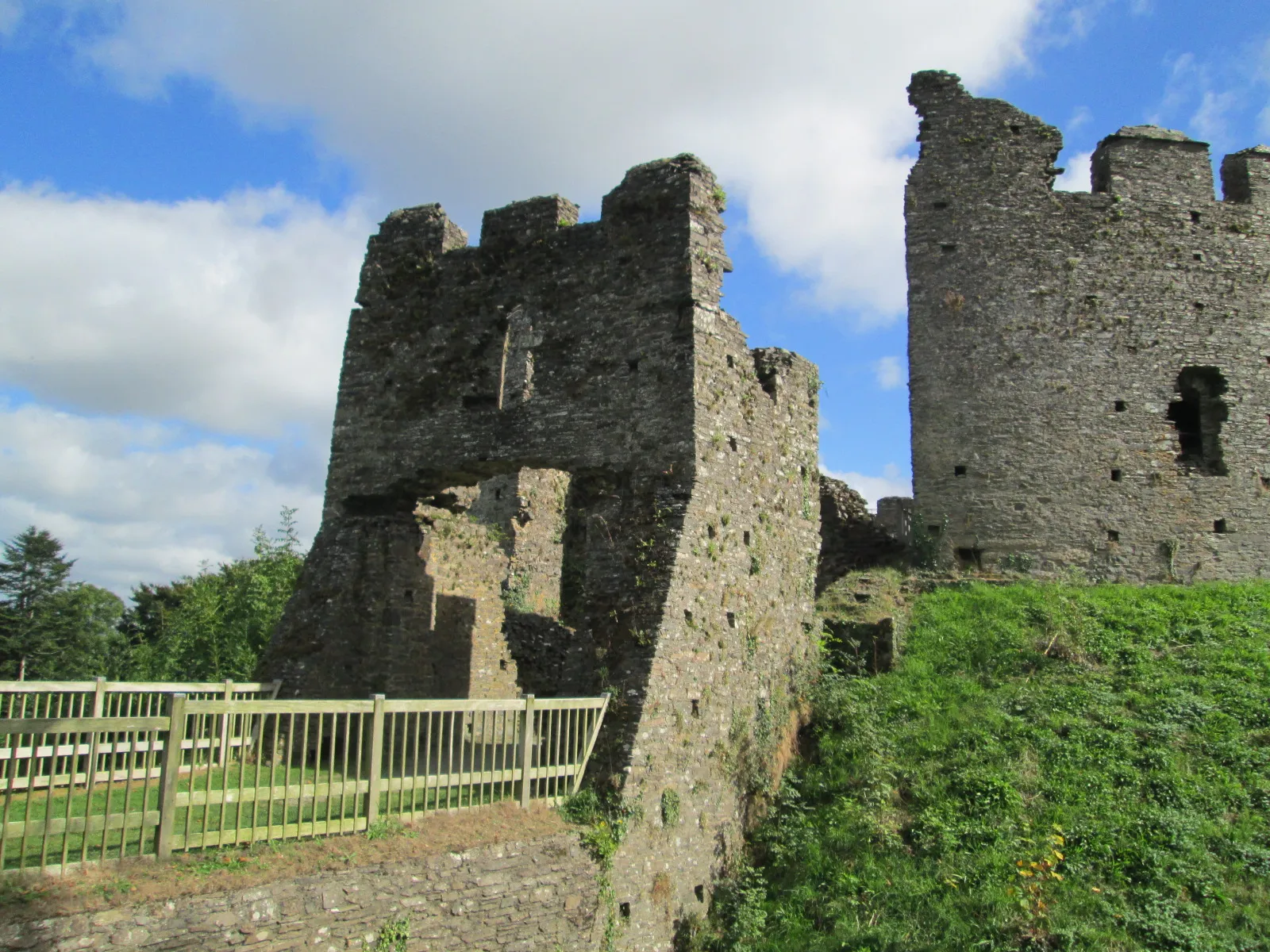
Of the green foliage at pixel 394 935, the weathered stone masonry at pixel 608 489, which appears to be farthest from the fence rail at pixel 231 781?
the weathered stone masonry at pixel 608 489

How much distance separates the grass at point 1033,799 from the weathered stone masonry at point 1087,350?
3.11 metres

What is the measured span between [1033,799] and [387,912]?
7201 millimetres

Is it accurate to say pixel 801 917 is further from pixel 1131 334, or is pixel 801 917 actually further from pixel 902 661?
pixel 1131 334

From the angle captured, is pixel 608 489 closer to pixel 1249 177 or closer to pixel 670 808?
pixel 670 808

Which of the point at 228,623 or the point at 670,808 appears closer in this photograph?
the point at 670,808

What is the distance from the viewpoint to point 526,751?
972 cm

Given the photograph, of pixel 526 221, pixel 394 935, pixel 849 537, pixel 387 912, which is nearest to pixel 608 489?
pixel 526 221

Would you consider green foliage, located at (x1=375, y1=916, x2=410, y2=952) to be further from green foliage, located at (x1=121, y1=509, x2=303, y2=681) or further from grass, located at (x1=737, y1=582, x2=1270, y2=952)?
green foliage, located at (x1=121, y1=509, x2=303, y2=681)

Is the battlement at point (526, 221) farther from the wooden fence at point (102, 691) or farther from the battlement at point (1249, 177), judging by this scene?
the battlement at point (1249, 177)

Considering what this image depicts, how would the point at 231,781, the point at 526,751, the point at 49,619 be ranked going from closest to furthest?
1. the point at 526,751
2. the point at 231,781
3. the point at 49,619

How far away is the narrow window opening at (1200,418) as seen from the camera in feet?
62.7

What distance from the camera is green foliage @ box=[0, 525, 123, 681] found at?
4081cm

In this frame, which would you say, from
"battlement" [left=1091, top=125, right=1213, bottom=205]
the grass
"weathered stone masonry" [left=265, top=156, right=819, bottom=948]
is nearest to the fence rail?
"weathered stone masonry" [left=265, top=156, right=819, bottom=948]

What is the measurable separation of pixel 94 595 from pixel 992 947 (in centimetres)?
5041
